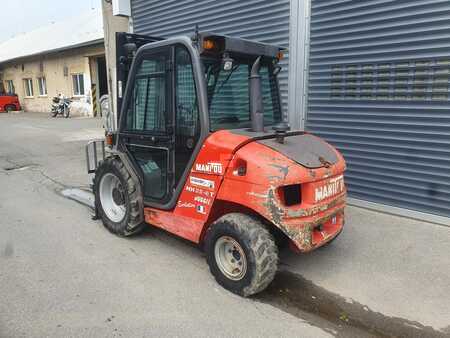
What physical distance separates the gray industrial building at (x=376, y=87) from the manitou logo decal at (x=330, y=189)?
6.85ft

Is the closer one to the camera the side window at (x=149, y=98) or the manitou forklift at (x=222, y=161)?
the manitou forklift at (x=222, y=161)

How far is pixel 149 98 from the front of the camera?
3947mm

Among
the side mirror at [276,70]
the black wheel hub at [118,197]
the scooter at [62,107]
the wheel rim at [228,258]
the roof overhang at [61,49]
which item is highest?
the roof overhang at [61,49]

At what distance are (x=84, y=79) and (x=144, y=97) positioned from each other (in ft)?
66.5

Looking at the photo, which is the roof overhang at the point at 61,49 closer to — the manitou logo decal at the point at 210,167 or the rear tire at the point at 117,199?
the rear tire at the point at 117,199

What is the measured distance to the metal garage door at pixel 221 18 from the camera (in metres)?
6.22

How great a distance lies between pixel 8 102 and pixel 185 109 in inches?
1163

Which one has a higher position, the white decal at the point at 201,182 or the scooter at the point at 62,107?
the scooter at the point at 62,107

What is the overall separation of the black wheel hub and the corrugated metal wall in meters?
3.39

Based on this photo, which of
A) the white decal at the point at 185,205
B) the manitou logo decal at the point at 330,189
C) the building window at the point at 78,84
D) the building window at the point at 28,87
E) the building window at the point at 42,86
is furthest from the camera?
the building window at the point at 28,87

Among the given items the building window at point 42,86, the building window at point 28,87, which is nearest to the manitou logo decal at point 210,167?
the building window at point 42,86

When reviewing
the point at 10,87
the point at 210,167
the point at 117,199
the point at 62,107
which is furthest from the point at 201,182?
the point at 10,87

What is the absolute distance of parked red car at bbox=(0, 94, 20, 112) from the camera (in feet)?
90.0

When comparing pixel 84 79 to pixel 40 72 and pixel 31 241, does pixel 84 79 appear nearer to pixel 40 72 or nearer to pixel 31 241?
pixel 40 72
